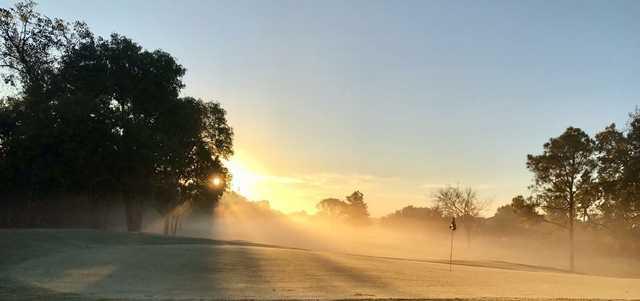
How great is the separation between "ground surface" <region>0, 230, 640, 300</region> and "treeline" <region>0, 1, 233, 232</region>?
9.70 m

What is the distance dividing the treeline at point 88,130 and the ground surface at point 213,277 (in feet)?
31.8

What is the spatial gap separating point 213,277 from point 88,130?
23484 millimetres

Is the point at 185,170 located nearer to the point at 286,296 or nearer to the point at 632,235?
the point at 286,296

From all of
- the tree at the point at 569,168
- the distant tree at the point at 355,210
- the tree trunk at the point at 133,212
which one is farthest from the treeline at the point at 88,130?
the distant tree at the point at 355,210

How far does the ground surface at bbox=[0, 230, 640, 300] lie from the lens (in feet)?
52.9

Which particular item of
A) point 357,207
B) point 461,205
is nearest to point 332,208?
point 357,207

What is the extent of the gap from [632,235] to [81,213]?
167 feet

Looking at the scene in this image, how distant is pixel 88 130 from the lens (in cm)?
3825

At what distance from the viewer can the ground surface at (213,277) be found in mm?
16109

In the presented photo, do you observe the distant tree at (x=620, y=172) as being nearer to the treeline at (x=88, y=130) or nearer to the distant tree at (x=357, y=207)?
the treeline at (x=88, y=130)

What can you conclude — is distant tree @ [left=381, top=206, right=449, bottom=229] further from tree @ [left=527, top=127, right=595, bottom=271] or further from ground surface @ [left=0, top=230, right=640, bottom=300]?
ground surface @ [left=0, top=230, right=640, bottom=300]

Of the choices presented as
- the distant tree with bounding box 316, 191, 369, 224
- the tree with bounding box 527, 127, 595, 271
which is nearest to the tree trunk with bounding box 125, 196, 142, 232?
the tree with bounding box 527, 127, 595, 271

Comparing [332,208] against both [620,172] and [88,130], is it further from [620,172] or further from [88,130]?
[88,130]

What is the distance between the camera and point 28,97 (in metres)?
41.4
